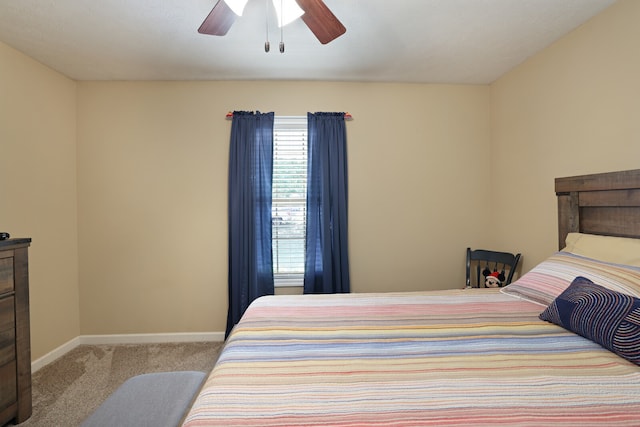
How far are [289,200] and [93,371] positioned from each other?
217 centimetres

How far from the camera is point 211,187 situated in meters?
3.04

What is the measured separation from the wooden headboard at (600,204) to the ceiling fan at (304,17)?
6.08 ft

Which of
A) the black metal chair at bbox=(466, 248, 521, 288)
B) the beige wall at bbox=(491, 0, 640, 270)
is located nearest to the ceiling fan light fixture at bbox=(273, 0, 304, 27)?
the beige wall at bbox=(491, 0, 640, 270)

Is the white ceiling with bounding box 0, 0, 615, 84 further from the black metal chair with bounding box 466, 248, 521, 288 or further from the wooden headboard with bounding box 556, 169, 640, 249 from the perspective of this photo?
the black metal chair with bounding box 466, 248, 521, 288

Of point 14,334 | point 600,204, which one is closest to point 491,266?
point 600,204

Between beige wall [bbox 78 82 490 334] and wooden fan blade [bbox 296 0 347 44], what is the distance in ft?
4.15

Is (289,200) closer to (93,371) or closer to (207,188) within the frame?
(207,188)

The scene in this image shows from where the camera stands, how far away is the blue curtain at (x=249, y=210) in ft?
9.70

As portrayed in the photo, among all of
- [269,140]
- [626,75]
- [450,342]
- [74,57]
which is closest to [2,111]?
[74,57]

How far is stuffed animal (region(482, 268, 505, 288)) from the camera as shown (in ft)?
9.16

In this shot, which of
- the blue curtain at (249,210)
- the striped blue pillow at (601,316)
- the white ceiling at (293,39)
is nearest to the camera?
the striped blue pillow at (601,316)

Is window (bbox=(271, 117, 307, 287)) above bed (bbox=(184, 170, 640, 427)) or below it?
above

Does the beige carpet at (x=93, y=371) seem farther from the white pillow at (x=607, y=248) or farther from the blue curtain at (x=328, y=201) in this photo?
the white pillow at (x=607, y=248)

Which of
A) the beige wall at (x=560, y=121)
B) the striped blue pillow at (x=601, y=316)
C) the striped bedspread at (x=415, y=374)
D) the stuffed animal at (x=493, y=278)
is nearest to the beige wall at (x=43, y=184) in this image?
the striped bedspread at (x=415, y=374)
